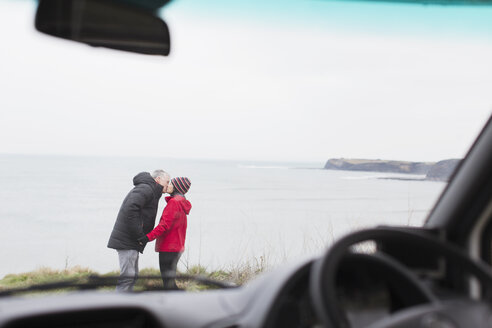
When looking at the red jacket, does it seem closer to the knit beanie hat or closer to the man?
the knit beanie hat

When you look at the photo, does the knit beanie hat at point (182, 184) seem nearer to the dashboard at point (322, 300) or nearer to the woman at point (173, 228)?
the woman at point (173, 228)

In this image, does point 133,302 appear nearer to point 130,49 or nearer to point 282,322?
point 282,322

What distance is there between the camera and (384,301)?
5.73 feet

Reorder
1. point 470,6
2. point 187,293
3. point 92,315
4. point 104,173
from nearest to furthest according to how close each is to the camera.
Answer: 1. point 92,315
2. point 187,293
3. point 470,6
4. point 104,173

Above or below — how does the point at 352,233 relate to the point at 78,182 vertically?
above

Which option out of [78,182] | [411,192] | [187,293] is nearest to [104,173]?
[78,182]

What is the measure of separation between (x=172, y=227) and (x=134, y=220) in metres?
0.49

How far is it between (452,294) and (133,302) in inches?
42.7

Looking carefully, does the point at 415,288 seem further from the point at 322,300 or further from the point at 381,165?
the point at 381,165

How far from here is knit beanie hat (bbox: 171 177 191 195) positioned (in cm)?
687

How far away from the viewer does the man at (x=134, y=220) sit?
22.4 feet

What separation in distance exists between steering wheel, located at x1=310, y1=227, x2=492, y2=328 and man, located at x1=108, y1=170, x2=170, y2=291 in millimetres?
5421

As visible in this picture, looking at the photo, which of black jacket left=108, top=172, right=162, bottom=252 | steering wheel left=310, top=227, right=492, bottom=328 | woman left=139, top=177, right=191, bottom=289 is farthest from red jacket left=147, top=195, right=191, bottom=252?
steering wheel left=310, top=227, right=492, bottom=328

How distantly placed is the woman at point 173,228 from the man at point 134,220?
0.53 ft
